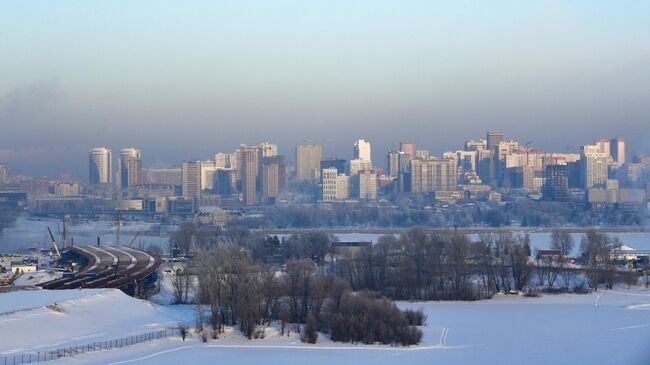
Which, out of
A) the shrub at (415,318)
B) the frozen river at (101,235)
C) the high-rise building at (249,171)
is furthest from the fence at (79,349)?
the high-rise building at (249,171)

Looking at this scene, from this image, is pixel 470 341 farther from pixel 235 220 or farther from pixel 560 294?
pixel 235 220

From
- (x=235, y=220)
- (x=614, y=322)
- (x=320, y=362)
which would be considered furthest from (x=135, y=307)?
(x=235, y=220)

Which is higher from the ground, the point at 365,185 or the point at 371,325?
the point at 365,185

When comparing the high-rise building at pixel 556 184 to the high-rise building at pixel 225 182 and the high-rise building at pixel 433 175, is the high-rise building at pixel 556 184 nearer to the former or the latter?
the high-rise building at pixel 433 175

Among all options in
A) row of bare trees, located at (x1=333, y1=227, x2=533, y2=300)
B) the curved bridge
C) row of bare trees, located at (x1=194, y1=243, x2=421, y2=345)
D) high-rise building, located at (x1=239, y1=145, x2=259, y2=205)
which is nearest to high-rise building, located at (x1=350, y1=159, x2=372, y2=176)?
high-rise building, located at (x1=239, y1=145, x2=259, y2=205)

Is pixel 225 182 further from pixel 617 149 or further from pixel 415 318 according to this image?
pixel 415 318

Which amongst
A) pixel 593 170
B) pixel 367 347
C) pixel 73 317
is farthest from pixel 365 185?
pixel 367 347
